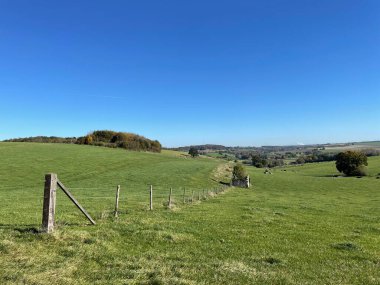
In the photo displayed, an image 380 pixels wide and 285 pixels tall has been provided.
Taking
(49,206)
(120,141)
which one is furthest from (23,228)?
(120,141)

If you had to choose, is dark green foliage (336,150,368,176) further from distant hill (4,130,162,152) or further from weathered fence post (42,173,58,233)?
weathered fence post (42,173,58,233)

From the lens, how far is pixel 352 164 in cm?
11656

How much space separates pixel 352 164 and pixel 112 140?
3415 inches

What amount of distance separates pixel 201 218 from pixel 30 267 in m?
12.2

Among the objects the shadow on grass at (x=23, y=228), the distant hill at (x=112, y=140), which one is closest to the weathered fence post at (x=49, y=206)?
the shadow on grass at (x=23, y=228)

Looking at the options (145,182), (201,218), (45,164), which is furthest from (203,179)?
(201,218)

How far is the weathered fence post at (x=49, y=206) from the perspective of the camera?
44.4ft

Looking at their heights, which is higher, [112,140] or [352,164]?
[112,140]

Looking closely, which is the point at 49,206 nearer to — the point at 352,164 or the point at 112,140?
the point at 352,164

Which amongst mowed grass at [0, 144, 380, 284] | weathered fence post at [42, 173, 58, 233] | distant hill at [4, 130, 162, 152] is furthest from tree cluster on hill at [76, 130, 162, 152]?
weathered fence post at [42, 173, 58, 233]

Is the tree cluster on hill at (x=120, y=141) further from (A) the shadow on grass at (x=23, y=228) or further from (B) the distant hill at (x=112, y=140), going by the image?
(A) the shadow on grass at (x=23, y=228)

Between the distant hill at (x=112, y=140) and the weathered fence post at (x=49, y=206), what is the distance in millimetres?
126883

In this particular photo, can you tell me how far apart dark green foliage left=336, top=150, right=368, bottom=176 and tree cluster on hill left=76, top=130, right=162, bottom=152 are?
69.9 m

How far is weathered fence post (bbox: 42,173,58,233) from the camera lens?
44.4ft
